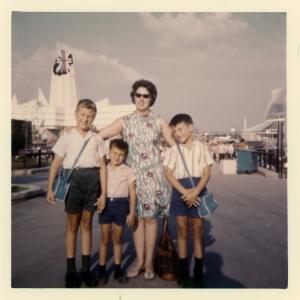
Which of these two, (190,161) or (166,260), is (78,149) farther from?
(166,260)

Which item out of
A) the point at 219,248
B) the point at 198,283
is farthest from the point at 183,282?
the point at 219,248

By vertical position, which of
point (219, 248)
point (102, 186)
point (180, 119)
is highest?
point (180, 119)

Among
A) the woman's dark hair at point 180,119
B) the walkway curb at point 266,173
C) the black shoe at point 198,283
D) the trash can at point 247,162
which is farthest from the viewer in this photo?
the trash can at point 247,162

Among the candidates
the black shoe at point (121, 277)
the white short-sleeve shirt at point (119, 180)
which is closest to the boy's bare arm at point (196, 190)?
the white short-sleeve shirt at point (119, 180)

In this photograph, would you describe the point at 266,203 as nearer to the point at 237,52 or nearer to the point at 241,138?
the point at 241,138

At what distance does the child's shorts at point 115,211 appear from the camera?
3.24m

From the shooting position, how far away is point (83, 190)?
3.22 m

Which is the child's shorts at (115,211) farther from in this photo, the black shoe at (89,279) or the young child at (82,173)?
the black shoe at (89,279)

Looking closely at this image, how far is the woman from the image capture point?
334cm

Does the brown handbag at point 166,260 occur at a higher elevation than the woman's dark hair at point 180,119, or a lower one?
lower

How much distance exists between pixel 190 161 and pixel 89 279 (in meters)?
1.51

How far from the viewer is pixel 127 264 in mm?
3664
